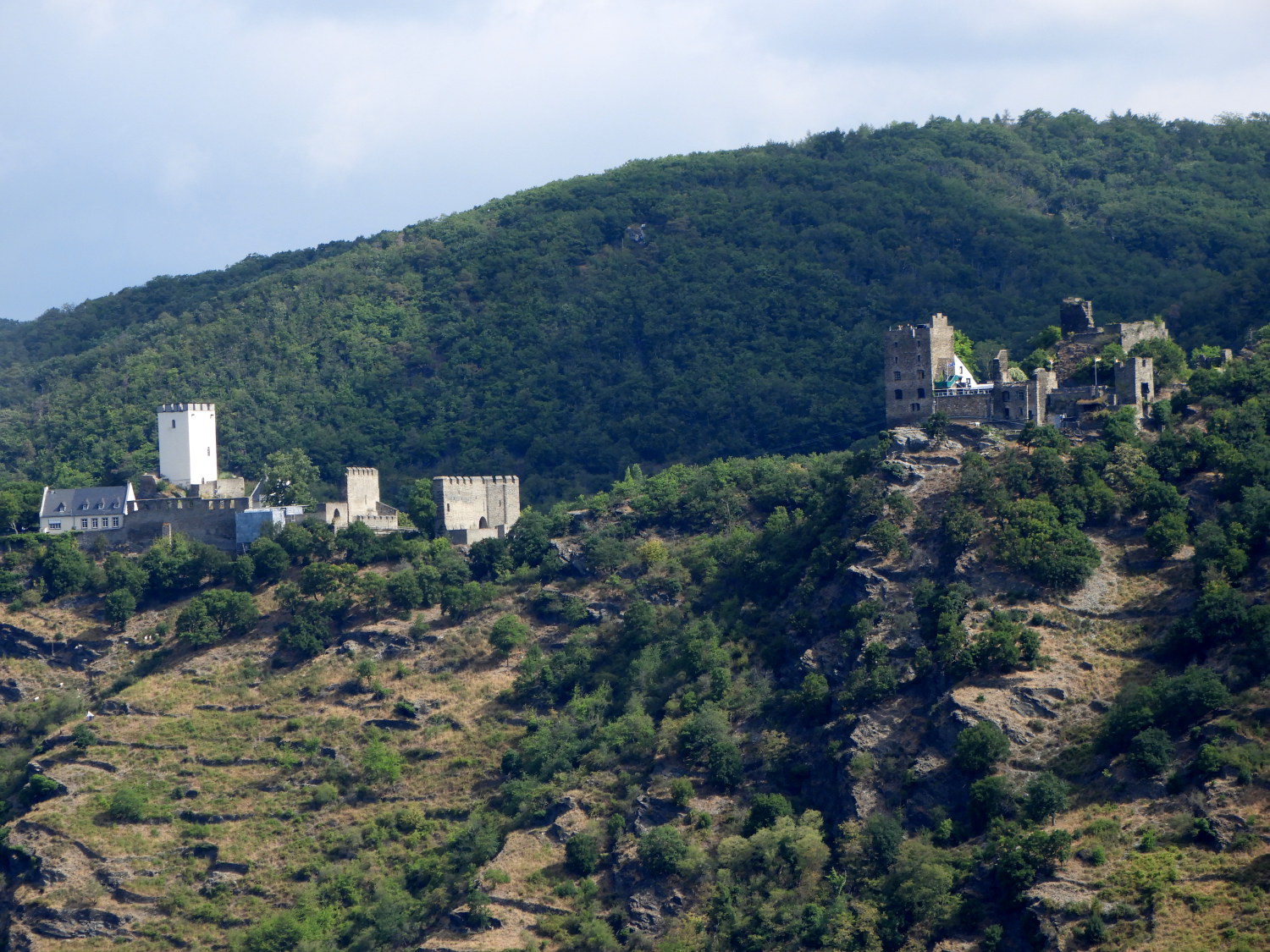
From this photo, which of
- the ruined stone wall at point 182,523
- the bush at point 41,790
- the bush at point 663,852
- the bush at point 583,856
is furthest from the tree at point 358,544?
the bush at point 663,852

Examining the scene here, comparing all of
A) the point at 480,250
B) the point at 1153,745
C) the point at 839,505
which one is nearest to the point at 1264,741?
the point at 1153,745

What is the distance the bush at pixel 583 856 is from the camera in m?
72.2

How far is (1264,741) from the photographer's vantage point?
→ 63.9 m

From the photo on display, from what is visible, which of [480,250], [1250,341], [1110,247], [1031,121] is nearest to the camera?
[1250,341]

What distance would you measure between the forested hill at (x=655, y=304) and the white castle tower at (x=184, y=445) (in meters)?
10.4

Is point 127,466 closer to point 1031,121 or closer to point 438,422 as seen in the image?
point 438,422

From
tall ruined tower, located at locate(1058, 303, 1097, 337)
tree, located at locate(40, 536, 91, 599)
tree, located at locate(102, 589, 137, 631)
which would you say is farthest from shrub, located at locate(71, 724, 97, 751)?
tall ruined tower, located at locate(1058, 303, 1097, 337)

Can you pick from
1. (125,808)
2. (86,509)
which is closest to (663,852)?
(125,808)

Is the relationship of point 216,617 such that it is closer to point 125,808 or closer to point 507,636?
point 125,808

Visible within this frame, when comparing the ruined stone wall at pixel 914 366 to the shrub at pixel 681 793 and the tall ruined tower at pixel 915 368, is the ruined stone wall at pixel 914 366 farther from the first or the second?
the shrub at pixel 681 793

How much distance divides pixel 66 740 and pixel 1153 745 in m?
41.3

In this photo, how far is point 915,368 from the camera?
81.1m

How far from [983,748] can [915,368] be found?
18673 millimetres

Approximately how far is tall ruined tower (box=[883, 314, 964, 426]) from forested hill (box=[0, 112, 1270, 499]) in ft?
88.5
